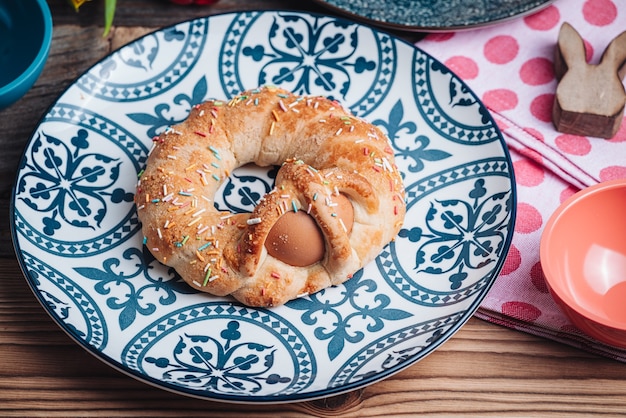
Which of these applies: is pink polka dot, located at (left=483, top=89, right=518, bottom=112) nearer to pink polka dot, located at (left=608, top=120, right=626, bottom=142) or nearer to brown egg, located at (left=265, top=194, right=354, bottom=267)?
pink polka dot, located at (left=608, top=120, right=626, bottom=142)

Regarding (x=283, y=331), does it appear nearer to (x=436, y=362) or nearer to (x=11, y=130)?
(x=436, y=362)

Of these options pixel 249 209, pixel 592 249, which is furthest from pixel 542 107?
pixel 249 209

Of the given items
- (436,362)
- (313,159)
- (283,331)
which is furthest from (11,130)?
(436,362)

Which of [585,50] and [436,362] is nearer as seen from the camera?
[436,362]

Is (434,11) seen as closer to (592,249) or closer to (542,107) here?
(542,107)

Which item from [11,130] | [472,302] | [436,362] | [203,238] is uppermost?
[11,130]

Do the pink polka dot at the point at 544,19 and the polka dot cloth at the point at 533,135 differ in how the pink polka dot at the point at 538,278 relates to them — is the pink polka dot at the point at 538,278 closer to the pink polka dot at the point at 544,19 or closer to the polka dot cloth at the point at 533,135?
the polka dot cloth at the point at 533,135

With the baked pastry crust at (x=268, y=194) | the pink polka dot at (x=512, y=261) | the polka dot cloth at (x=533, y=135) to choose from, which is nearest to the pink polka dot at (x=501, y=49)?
the polka dot cloth at (x=533, y=135)

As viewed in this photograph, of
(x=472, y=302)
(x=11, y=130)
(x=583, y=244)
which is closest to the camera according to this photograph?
(x=472, y=302)

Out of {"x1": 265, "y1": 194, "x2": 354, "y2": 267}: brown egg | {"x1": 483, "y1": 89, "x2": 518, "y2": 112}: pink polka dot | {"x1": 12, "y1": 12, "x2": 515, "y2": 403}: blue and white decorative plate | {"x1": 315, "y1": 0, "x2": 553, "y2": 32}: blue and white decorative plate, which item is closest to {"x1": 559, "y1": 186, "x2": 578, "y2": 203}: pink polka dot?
{"x1": 12, "y1": 12, "x2": 515, "y2": 403}: blue and white decorative plate
